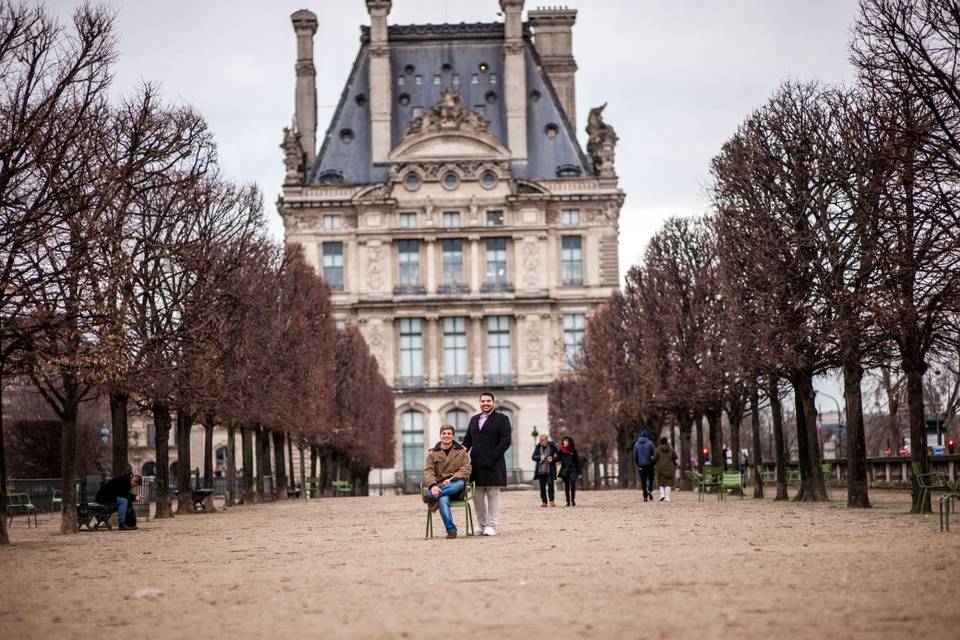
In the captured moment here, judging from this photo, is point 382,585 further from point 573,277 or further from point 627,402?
point 573,277

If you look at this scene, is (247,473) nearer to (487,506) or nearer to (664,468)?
(664,468)

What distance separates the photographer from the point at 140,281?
34406 mm

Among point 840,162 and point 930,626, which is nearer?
point 930,626

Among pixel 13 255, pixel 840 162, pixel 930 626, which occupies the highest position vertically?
pixel 840 162

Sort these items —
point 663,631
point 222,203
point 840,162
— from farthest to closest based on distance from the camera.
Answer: point 222,203 < point 840,162 < point 663,631

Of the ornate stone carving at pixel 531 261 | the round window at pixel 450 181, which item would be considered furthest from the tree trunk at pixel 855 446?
the ornate stone carving at pixel 531 261

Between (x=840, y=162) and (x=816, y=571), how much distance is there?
55.7ft

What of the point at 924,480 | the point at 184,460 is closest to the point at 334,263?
the point at 184,460

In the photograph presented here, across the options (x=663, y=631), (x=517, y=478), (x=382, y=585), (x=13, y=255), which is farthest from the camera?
(x=517, y=478)

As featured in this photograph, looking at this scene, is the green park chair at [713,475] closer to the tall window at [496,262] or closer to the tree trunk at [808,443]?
the tree trunk at [808,443]

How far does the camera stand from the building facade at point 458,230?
4026 inches

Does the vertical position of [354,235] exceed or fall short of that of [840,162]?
it exceeds it

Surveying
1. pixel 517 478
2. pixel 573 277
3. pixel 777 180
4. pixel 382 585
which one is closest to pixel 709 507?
pixel 777 180

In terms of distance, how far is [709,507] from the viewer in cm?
3434
